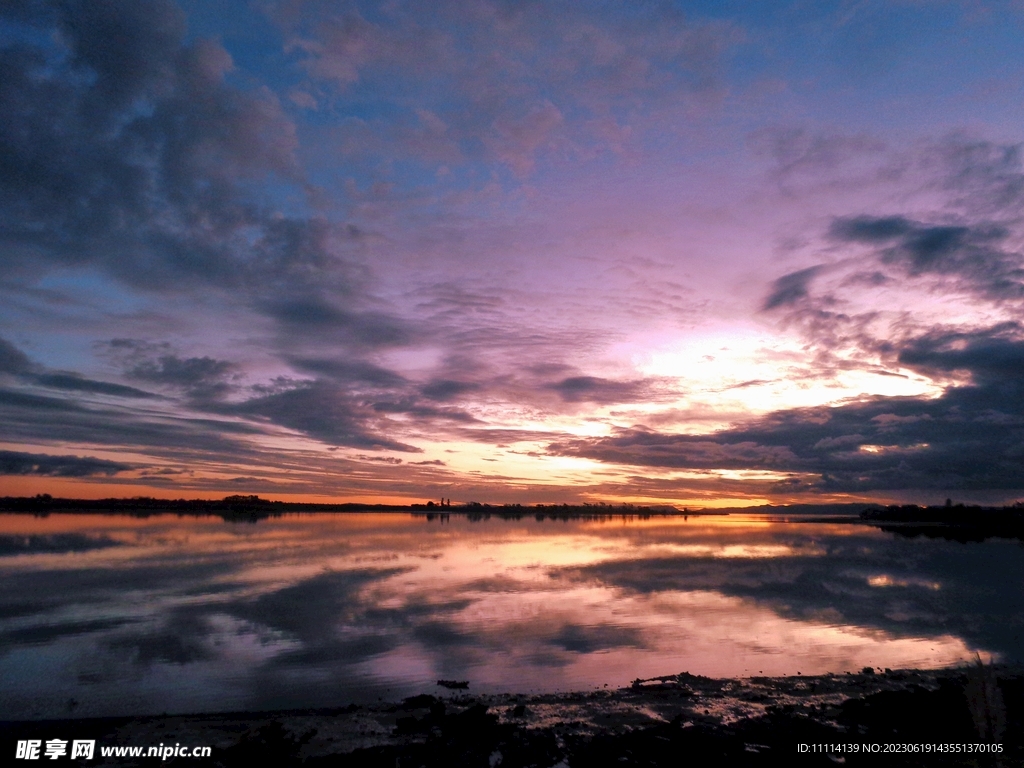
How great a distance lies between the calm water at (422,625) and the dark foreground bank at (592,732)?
1719 mm

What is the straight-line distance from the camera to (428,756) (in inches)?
421

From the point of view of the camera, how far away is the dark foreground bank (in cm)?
1073

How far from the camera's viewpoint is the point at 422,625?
853 inches

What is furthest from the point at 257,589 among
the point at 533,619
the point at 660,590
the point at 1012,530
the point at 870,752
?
the point at 1012,530

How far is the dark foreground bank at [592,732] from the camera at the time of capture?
35.2 ft

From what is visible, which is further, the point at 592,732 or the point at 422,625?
the point at 422,625

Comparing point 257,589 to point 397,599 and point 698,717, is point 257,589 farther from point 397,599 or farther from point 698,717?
point 698,717

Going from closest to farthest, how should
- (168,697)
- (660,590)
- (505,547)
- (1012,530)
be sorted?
(168,697) → (660,590) → (505,547) → (1012,530)

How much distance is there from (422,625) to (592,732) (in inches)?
438

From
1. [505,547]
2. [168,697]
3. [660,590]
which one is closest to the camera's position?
[168,697]

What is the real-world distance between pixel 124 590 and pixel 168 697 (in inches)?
637

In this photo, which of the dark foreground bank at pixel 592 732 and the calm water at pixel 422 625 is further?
the calm water at pixel 422 625

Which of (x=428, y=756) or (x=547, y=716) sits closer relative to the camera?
(x=428, y=756)

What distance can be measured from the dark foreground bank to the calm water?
172 cm
